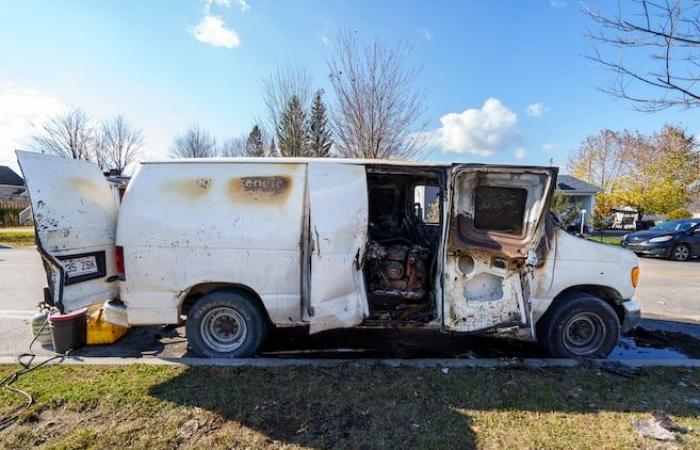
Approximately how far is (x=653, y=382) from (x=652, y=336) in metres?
1.99

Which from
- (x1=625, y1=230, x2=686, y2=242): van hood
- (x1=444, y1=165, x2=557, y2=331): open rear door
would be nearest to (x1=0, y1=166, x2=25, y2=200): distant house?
(x1=444, y1=165, x2=557, y2=331): open rear door

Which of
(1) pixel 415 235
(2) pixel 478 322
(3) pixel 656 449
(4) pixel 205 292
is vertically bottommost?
(3) pixel 656 449

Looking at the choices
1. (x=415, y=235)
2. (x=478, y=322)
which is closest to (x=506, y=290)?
(x=478, y=322)

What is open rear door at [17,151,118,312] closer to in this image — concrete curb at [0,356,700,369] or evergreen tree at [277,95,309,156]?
concrete curb at [0,356,700,369]

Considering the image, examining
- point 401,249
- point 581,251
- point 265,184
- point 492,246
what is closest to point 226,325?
point 265,184

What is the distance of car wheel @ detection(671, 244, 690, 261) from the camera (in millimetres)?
12781

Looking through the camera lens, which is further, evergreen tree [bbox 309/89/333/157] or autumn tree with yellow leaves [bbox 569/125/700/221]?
autumn tree with yellow leaves [bbox 569/125/700/221]

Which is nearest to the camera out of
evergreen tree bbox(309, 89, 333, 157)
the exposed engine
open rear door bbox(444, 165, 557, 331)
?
open rear door bbox(444, 165, 557, 331)

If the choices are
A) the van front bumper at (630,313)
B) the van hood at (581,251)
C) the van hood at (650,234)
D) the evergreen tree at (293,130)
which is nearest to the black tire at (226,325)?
the van hood at (581,251)

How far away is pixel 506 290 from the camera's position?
3830mm

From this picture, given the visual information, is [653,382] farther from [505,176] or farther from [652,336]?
[505,176]

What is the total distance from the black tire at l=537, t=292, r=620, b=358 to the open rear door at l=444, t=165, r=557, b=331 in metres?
0.49

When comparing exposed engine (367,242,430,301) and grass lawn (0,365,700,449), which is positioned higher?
exposed engine (367,242,430,301)

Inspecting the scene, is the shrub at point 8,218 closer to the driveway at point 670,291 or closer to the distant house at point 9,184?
the distant house at point 9,184
